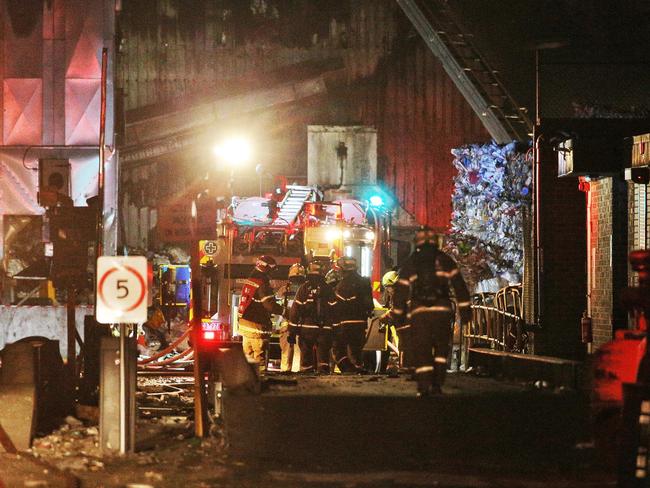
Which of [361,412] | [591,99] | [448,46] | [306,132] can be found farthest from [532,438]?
[306,132]

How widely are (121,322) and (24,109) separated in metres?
13.5

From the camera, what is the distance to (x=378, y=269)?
2288cm

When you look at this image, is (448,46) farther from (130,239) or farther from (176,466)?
(176,466)

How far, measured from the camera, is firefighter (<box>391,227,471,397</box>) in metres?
11.1

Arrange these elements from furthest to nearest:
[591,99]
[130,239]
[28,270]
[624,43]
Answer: [130,239], [624,43], [591,99], [28,270]

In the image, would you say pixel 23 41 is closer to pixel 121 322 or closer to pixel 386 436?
pixel 121 322

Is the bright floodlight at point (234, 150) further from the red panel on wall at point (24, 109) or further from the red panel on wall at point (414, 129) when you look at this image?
the red panel on wall at point (24, 109)

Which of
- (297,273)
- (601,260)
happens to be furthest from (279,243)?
(601,260)

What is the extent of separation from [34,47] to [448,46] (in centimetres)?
1222

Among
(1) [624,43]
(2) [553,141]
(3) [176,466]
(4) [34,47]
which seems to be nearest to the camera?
(3) [176,466]

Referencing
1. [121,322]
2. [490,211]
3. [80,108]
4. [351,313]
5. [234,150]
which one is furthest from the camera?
[234,150]

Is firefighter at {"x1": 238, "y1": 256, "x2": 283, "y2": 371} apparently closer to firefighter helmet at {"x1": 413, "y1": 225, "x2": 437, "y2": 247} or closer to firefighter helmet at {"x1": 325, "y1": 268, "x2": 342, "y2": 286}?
firefighter helmet at {"x1": 325, "y1": 268, "x2": 342, "y2": 286}

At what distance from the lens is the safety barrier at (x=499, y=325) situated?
16.9m

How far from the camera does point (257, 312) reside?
56.5 ft
